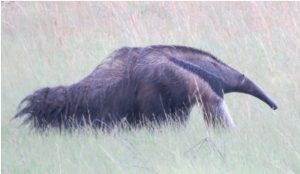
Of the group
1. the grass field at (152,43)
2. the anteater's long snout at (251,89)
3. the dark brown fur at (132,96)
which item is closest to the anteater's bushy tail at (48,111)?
the dark brown fur at (132,96)

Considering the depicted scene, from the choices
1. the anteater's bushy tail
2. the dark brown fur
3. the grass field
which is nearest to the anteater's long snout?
the grass field

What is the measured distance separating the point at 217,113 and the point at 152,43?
3.58m

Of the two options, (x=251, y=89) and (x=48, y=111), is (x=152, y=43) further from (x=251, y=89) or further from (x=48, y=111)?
(x=48, y=111)

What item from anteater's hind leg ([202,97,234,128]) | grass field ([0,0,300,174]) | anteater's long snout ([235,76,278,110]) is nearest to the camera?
grass field ([0,0,300,174])

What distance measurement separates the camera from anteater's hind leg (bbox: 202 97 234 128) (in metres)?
5.24

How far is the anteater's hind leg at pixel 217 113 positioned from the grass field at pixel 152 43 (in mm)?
121

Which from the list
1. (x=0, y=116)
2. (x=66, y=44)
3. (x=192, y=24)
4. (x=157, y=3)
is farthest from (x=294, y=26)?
(x=0, y=116)

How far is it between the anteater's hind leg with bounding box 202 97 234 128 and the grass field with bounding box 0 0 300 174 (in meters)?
0.12

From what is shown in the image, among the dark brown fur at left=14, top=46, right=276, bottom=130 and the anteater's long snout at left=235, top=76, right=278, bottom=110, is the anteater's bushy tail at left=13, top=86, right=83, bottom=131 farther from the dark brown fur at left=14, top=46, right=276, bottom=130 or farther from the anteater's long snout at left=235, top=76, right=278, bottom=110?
the anteater's long snout at left=235, top=76, right=278, bottom=110

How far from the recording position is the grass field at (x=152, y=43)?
436cm

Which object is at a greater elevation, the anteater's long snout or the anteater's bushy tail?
the anteater's long snout

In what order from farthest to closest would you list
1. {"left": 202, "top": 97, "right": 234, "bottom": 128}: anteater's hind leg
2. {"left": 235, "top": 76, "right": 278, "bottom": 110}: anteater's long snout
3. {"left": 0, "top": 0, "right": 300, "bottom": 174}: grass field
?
{"left": 235, "top": 76, "right": 278, "bottom": 110}: anteater's long snout < {"left": 202, "top": 97, "right": 234, "bottom": 128}: anteater's hind leg < {"left": 0, "top": 0, "right": 300, "bottom": 174}: grass field

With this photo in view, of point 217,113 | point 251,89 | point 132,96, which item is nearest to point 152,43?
point 251,89

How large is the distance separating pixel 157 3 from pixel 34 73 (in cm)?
340
